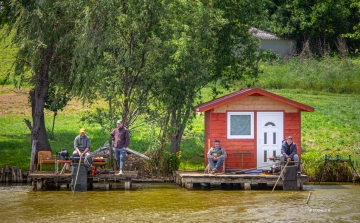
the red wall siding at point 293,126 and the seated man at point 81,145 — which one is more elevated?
the red wall siding at point 293,126

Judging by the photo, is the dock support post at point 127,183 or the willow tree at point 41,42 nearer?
the dock support post at point 127,183

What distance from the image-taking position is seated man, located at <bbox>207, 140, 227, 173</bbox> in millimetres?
24344

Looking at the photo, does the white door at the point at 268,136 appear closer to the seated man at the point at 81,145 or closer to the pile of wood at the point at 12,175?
the seated man at the point at 81,145

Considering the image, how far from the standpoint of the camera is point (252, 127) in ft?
83.4

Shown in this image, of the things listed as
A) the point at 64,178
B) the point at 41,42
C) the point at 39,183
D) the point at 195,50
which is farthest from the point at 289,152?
the point at 41,42

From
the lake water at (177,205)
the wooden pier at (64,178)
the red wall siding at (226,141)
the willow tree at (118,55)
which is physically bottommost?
the lake water at (177,205)

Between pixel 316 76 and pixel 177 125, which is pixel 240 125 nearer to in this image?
pixel 177 125

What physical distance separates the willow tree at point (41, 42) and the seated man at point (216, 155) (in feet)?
19.3

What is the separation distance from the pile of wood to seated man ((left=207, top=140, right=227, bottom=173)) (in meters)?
6.81

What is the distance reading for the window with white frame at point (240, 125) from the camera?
2542 centimetres

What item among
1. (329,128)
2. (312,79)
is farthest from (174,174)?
(312,79)

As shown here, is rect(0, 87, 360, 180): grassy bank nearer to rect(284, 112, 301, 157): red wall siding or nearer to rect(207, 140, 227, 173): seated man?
rect(284, 112, 301, 157): red wall siding

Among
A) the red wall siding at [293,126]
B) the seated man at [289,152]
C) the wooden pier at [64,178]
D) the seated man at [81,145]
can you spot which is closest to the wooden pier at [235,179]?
the seated man at [289,152]

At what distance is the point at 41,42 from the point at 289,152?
9.26 m
